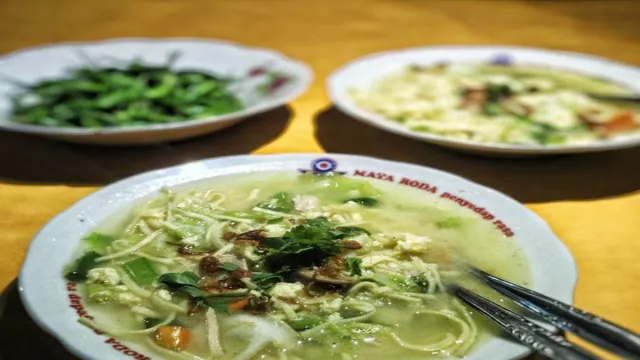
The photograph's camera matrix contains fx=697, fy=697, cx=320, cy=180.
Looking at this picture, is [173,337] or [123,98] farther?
[123,98]

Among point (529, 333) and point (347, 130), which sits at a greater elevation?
point (529, 333)

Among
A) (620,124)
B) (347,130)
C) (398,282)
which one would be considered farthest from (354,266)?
(620,124)

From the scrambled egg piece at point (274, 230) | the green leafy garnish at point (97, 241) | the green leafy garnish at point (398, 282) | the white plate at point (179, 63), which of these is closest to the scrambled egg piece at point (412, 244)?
the green leafy garnish at point (398, 282)

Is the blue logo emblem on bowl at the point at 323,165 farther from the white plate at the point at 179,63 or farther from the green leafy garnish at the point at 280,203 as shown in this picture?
the white plate at the point at 179,63

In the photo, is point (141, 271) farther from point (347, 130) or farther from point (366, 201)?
point (347, 130)

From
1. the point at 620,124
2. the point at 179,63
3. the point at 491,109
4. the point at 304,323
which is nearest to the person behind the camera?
the point at 304,323

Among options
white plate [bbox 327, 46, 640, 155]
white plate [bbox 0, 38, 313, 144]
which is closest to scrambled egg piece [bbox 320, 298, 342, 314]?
white plate [bbox 327, 46, 640, 155]

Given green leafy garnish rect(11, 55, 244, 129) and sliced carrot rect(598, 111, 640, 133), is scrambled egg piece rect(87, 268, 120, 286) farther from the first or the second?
sliced carrot rect(598, 111, 640, 133)

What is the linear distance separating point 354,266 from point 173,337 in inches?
12.8

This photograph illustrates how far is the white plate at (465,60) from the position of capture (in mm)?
1673

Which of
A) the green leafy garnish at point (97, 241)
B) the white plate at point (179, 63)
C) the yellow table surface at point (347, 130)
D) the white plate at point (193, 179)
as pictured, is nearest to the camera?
the white plate at point (193, 179)

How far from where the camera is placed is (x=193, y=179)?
5.01 ft

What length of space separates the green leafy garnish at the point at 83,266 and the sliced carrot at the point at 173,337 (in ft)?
0.66

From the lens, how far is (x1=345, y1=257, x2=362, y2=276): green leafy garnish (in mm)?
1159
